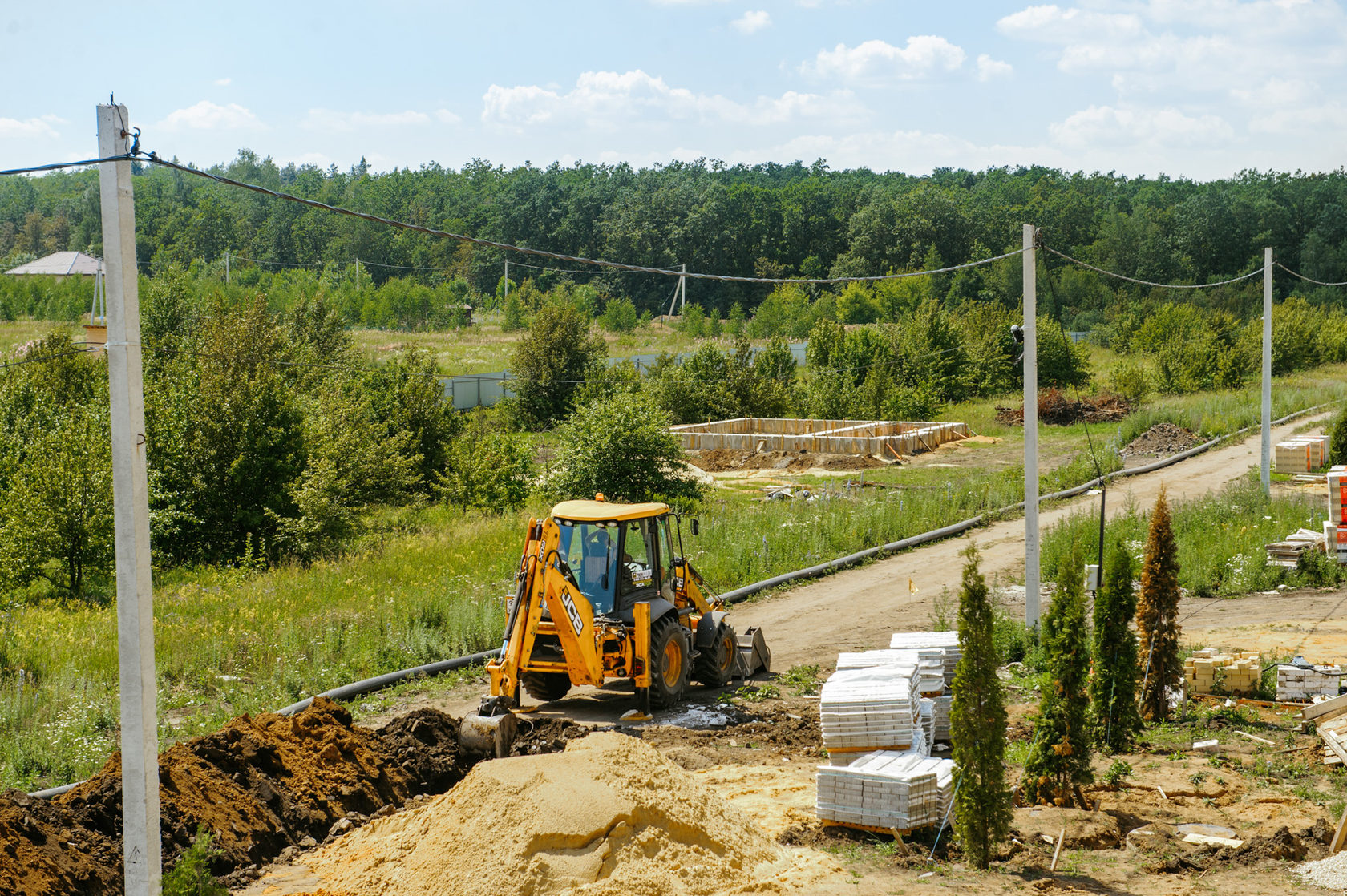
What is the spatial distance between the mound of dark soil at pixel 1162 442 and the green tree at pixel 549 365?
71.7 ft

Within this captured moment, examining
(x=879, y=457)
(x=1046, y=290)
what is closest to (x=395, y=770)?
(x=879, y=457)

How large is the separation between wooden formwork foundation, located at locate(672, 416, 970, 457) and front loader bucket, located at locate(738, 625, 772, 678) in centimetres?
2041

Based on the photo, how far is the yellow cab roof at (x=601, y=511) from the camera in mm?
12766

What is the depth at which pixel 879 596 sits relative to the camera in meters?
20.0

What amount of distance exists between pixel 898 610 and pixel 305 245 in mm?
104883

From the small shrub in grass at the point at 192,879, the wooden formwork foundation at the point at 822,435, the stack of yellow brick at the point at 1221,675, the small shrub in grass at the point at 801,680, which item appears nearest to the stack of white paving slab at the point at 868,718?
the small shrub in grass at the point at 801,680

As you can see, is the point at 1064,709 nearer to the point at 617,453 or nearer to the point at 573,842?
the point at 573,842

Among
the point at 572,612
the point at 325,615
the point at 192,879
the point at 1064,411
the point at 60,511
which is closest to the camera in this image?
the point at 192,879

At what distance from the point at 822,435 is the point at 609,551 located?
26072mm

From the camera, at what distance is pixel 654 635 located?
12945mm

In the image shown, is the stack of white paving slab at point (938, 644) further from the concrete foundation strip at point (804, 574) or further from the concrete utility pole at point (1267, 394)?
the concrete utility pole at point (1267, 394)

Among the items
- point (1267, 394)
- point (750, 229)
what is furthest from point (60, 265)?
point (1267, 394)

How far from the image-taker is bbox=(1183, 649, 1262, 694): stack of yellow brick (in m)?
13.6

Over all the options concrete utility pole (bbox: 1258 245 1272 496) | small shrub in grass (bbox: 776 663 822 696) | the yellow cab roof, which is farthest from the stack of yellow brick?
concrete utility pole (bbox: 1258 245 1272 496)
